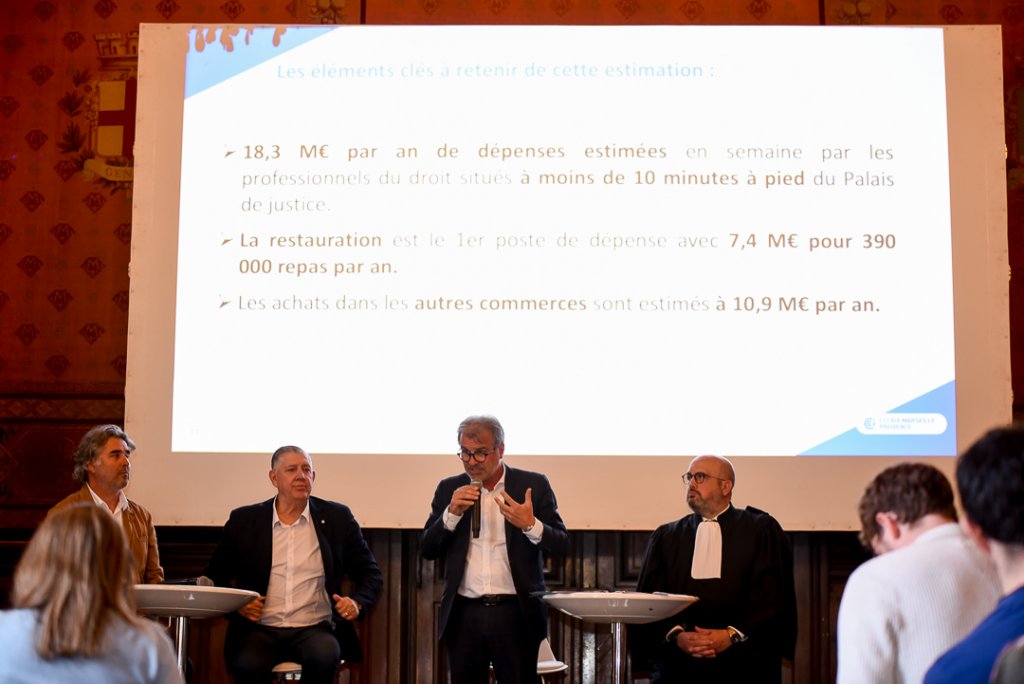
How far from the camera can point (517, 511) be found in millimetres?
4422

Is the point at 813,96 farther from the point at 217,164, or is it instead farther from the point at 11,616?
the point at 11,616

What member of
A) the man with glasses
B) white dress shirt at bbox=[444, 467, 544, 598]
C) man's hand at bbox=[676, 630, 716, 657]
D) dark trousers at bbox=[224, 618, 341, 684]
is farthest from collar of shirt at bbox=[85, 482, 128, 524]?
man's hand at bbox=[676, 630, 716, 657]

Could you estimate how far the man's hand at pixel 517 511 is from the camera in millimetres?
4414

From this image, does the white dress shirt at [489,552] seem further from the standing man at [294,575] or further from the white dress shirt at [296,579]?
the white dress shirt at [296,579]

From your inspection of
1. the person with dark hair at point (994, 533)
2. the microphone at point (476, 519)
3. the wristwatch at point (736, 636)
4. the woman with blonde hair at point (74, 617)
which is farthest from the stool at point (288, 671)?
the person with dark hair at point (994, 533)

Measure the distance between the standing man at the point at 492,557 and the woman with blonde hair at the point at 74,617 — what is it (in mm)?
2303

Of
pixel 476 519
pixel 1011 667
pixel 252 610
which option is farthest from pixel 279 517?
pixel 1011 667

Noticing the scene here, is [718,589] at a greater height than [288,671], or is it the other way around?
[718,589]

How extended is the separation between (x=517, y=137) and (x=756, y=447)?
6.06ft

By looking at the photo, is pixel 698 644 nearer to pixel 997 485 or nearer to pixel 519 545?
pixel 519 545

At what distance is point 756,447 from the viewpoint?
529cm

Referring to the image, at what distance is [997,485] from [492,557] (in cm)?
299

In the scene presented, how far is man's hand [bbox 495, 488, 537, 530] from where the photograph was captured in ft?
14.5

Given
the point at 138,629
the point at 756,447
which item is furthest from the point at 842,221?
the point at 138,629
